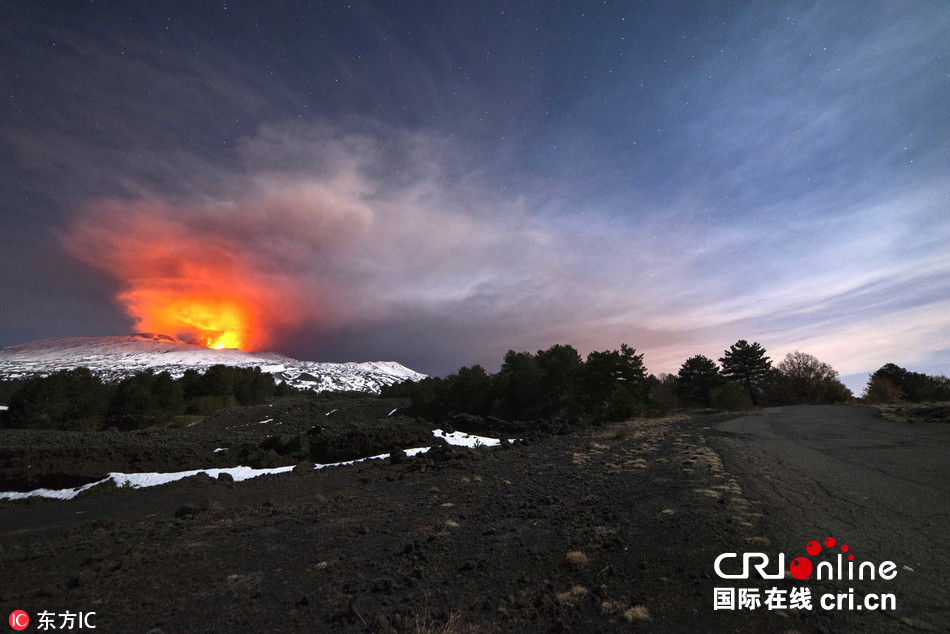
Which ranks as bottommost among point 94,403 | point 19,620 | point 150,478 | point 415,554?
point 150,478

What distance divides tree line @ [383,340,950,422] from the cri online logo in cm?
2615

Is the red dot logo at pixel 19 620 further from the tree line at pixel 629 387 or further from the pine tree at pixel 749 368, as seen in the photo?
the pine tree at pixel 749 368

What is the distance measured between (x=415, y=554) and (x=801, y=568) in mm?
5040

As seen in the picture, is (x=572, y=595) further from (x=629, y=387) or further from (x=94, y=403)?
(x=94, y=403)

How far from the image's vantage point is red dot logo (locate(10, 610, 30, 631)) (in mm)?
4441

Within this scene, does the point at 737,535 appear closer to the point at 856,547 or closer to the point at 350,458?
the point at 856,547

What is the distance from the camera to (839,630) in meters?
3.24

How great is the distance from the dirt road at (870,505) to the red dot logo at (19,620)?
888 centimetres

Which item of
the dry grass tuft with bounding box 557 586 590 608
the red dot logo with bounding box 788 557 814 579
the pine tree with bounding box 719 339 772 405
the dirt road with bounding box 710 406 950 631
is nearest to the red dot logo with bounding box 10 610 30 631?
the dry grass tuft with bounding box 557 586 590 608

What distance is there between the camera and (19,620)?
4.53 meters

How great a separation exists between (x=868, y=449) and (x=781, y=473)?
193 inches

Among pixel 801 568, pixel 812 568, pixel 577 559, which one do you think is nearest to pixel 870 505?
pixel 812 568

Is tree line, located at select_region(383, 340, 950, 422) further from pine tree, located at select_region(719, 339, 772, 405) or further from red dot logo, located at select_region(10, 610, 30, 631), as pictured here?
red dot logo, located at select_region(10, 610, 30, 631)

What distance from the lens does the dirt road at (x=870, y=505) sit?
3.53m
